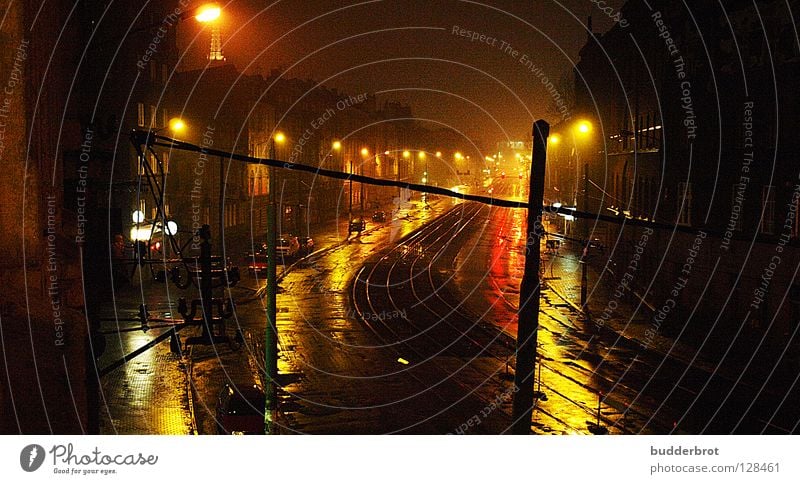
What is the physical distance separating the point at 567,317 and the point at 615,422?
48.8ft

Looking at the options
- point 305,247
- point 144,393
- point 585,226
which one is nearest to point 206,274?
point 144,393

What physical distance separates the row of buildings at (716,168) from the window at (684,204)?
0.26ft

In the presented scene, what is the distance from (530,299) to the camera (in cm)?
880

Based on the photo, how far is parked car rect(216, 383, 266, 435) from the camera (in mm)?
18297

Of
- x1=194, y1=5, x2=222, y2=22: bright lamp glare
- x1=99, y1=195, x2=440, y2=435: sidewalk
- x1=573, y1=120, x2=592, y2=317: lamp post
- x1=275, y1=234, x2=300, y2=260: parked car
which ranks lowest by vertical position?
x1=99, y1=195, x2=440, y2=435: sidewalk

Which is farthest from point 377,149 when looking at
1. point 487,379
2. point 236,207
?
point 487,379

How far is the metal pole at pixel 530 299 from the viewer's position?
871cm

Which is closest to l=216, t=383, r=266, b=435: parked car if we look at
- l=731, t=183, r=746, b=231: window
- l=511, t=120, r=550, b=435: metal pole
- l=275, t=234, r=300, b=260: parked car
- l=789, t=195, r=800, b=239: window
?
l=511, t=120, r=550, b=435: metal pole

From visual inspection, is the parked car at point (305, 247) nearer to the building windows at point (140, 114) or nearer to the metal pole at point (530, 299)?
the building windows at point (140, 114)

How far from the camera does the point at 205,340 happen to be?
12016mm

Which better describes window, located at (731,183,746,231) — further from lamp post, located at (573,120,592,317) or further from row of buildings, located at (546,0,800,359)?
lamp post, located at (573,120,592,317)

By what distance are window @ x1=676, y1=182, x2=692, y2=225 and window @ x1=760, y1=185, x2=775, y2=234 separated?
5.76m

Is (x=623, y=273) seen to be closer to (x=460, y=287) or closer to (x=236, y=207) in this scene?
(x=460, y=287)

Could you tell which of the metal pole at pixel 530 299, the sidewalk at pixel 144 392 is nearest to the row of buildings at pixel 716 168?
the metal pole at pixel 530 299
